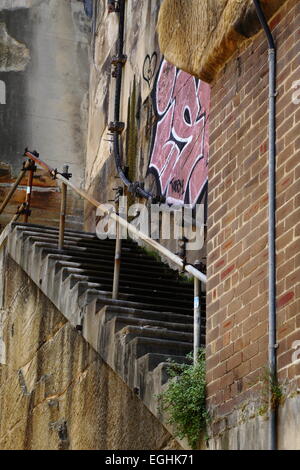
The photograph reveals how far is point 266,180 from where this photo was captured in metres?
6.64

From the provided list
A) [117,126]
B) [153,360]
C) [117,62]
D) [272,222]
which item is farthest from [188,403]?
[117,62]

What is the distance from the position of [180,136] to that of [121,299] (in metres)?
3.68

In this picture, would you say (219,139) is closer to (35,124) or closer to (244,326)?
(244,326)

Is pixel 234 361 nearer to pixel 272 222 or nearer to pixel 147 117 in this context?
pixel 272 222

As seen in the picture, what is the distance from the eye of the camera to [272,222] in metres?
6.41

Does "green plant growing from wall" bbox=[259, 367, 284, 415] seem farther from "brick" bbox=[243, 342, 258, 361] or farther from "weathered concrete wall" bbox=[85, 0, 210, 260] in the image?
"weathered concrete wall" bbox=[85, 0, 210, 260]

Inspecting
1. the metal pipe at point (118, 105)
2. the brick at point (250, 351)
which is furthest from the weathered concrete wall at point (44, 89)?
the brick at point (250, 351)

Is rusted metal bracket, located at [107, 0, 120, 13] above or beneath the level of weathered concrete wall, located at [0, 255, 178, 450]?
above

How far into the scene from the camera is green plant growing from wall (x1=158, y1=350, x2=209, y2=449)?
684cm

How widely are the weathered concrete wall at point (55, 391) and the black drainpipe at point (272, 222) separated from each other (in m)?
1.36

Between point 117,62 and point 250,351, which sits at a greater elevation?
point 117,62

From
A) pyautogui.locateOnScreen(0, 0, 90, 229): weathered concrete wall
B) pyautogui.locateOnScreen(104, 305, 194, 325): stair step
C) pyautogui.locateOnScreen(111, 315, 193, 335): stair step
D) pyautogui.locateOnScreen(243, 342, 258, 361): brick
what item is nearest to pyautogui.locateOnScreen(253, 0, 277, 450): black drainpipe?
pyautogui.locateOnScreen(243, 342, 258, 361): brick

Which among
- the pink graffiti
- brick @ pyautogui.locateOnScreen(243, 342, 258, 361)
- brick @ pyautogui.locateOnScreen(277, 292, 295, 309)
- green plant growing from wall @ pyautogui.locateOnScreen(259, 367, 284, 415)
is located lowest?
green plant growing from wall @ pyautogui.locateOnScreen(259, 367, 284, 415)

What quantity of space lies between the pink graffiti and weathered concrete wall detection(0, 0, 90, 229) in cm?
494
